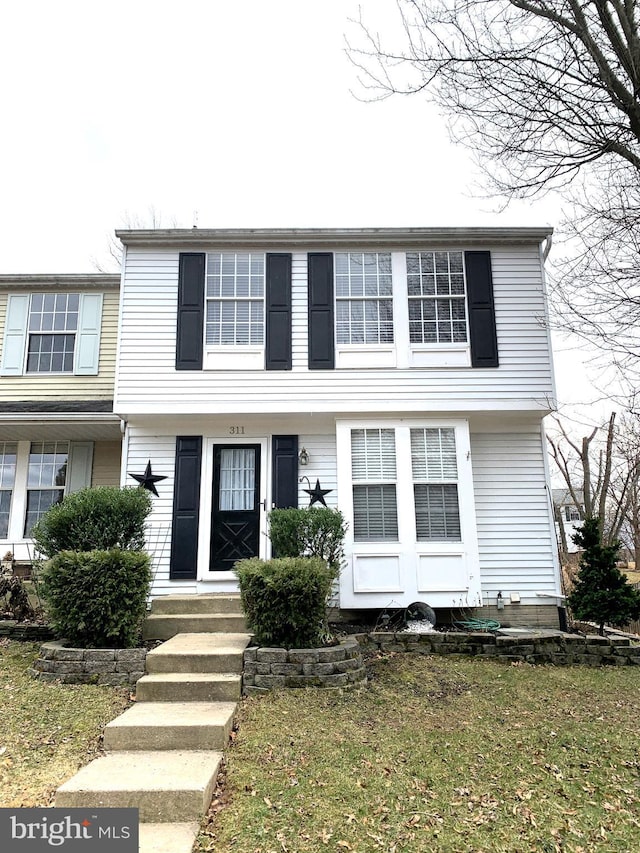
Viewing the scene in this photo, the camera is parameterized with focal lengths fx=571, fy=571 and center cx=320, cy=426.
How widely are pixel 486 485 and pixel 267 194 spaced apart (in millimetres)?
12093

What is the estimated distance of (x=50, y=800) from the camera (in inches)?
137

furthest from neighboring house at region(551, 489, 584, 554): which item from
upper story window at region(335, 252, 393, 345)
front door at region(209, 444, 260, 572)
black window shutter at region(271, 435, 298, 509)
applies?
front door at region(209, 444, 260, 572)

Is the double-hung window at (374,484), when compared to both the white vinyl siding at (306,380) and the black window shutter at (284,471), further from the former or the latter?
the black window shutter at (284,471)

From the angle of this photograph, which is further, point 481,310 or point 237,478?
point 481,310

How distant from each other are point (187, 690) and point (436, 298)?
6357mm

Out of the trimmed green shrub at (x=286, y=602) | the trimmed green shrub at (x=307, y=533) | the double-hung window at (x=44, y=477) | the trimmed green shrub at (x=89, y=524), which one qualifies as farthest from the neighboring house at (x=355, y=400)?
the double-hung window at (x=44, y=477)

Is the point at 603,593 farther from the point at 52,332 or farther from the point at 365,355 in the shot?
the point at 52,332

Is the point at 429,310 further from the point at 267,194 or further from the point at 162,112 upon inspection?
the point at 267,194

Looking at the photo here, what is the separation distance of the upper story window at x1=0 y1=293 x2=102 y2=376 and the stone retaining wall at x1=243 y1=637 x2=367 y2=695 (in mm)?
6695

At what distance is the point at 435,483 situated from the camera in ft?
26.6

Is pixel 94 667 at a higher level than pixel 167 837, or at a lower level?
higher

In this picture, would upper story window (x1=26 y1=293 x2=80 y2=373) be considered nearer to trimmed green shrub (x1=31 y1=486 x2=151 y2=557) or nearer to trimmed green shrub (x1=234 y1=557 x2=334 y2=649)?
trimmed green shrub (x1=31 y1=486 x2=151 y2=557)

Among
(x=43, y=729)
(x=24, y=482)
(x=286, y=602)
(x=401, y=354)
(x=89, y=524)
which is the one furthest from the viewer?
(x=24, y=482)

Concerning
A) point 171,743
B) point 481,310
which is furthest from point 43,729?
point 481,310
